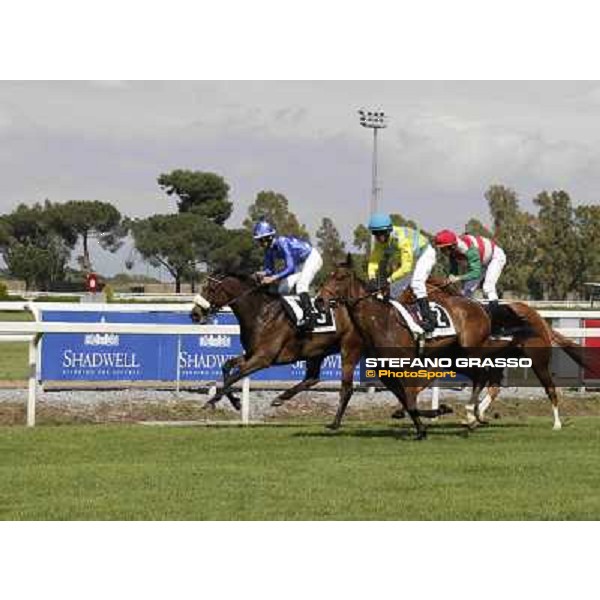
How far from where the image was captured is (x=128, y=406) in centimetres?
1295

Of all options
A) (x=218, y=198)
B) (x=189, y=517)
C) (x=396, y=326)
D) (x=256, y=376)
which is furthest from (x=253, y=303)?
(x=218, y=198)

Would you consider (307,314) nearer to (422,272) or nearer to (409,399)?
(422,272)

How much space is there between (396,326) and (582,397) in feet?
16.5

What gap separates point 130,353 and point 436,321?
4265 millimetres

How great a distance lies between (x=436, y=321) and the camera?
11.4 meters

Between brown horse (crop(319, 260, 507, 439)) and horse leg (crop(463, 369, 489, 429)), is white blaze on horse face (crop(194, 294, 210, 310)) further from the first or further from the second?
horse leg (crop(463, 369, 489, 429))

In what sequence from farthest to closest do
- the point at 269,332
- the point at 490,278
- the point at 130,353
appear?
the point at 130,353
the point at 490,278
the point at 269,332

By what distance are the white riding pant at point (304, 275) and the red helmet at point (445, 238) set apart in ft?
3.84

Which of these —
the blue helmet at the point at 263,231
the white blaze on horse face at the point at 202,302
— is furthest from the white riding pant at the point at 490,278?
the white blaze on horse face at the point at 202,302

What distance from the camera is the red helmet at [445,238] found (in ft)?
39.2

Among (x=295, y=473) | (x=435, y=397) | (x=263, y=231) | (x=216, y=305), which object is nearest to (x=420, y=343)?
(x=263, y=231)

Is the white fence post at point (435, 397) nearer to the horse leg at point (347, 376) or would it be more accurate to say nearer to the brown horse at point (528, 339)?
the brown horse at point (528, 339)

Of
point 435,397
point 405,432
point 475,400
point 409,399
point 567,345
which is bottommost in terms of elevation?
point 405,432
